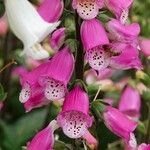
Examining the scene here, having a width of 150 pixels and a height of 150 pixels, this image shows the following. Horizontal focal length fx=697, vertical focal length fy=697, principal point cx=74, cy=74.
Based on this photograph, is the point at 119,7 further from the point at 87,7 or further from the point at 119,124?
the point at 119,124

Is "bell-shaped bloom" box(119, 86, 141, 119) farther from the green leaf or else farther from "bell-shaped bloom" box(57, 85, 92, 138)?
"bell-shaped bloom" box(57, 85, 92, 138)

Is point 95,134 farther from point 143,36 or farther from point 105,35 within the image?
point 143,36

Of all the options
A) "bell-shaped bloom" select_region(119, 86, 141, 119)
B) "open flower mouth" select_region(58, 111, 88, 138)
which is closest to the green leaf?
"bell-shaped bloom" select_region(119, 86, 141, 119)

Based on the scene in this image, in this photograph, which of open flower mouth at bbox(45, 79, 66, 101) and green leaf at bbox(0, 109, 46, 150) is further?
green leaf at bbox(0, 109, 46, 150)

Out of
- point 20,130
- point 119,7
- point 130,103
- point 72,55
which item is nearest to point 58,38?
point 72,55

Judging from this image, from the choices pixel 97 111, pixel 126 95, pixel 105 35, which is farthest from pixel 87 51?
pixel 126 95
